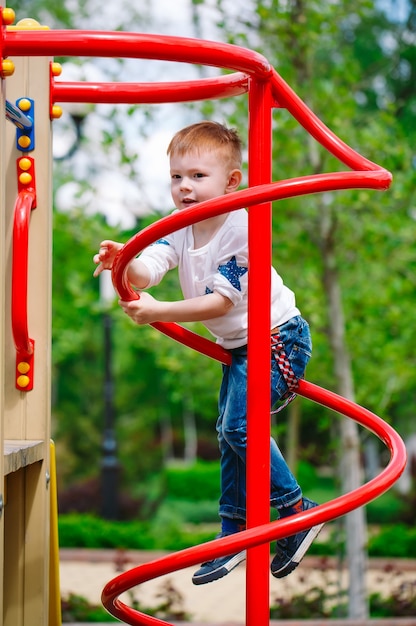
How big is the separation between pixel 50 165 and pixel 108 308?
518cm

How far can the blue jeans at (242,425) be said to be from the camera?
7.74 feet

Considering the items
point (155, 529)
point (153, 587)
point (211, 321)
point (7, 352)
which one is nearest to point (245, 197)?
point (211, 321)

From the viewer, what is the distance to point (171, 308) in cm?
218

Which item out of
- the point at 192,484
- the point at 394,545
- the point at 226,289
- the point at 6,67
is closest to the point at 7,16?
the point at 6,67

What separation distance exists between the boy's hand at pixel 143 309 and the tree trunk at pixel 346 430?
472 cm

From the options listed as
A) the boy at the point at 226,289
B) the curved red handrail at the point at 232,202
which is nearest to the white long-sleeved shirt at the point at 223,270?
the boy at the point at 226,289

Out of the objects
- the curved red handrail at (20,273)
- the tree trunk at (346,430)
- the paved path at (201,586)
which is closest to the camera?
the curved red handrail at (20,273)

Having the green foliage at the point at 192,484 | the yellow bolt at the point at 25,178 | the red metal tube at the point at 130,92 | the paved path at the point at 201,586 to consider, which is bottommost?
the green foliage at the point at 192,484

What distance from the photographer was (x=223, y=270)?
2299 millimetres

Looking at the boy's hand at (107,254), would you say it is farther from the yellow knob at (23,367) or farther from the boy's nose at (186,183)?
the yellow knob at (23,367)

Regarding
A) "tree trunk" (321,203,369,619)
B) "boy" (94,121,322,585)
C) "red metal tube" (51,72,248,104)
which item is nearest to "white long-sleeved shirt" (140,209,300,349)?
"boy" (94,121,322,585)

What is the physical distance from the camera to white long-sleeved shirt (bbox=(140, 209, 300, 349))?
2.30m

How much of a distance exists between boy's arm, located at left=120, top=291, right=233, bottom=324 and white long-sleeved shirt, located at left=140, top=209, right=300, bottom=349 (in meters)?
0.03

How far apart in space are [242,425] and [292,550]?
0.38 meters
